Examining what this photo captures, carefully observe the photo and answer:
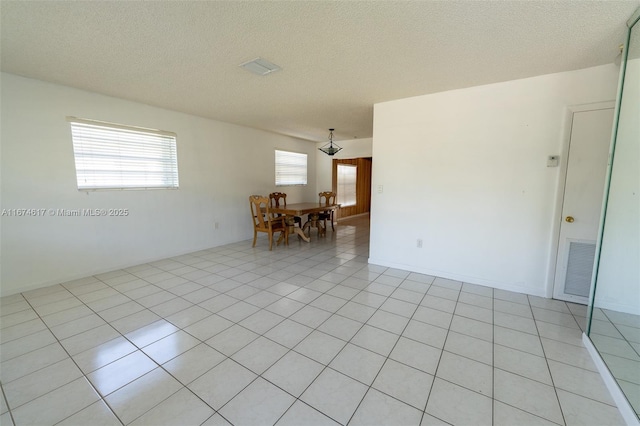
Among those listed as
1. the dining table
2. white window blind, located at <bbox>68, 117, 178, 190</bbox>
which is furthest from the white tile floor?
the dining table

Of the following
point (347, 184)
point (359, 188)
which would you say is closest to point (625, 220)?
point (347, 184)

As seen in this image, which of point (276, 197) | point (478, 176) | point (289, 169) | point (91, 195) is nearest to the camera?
point (478, 176)

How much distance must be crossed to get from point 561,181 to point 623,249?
78cm

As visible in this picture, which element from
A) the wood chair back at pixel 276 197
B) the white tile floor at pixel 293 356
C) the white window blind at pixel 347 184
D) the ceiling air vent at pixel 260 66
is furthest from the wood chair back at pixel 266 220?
the white window blind at pixel 347 184

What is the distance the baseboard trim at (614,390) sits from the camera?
135 cm

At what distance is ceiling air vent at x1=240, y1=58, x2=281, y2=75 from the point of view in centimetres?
235

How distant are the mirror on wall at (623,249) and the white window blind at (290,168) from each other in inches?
215

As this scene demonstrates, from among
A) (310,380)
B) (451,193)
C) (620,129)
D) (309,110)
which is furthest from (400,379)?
(309,110)

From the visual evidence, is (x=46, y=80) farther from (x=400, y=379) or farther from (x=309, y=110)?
(x=400, y=379)

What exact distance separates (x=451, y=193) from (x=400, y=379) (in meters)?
2.34

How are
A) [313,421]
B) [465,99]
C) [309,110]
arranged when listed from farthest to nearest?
1. [309,110]
2. [465,99]
3. [313,421]

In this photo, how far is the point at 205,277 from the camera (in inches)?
132

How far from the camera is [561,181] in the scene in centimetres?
263

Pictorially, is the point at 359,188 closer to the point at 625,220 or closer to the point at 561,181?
the point at 561,181
